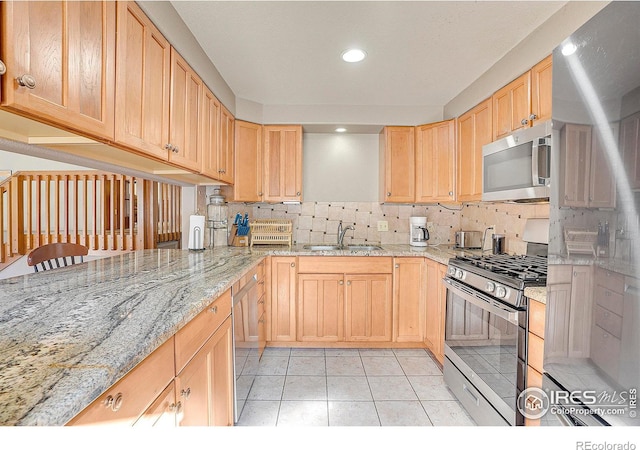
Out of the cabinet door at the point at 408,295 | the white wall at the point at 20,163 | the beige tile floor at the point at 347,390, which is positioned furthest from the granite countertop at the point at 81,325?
the cabinet door at the point at 408,295

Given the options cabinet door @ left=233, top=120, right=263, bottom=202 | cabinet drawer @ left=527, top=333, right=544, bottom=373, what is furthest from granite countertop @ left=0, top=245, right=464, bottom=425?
cabinet drawer @ left=527, top=333, right=544, bottom=373

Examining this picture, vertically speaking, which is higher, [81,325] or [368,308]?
[81,325]

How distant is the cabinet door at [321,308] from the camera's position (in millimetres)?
2621

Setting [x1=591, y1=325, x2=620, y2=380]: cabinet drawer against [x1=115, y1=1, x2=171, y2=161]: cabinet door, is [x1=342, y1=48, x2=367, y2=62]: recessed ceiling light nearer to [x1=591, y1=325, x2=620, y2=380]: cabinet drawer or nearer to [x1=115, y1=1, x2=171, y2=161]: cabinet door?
[x1=115, y1=1, x2=171, y2=161]: cabinet door

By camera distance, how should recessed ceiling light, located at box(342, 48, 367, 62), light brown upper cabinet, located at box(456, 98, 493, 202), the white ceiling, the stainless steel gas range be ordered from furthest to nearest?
light brown upper cabinet, located at box(456, 98, 493, 202) < recessed ceiling light, located at box(342, 48, 367, 62) < the white ceiling < the stainless steel gas range

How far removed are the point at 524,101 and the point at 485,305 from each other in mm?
1327

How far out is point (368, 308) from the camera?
8.67 ft

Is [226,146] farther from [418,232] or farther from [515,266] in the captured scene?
[515,266]

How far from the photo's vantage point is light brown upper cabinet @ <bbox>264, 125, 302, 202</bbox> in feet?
9.71

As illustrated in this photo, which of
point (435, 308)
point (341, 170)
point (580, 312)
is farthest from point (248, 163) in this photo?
point (580, 312)

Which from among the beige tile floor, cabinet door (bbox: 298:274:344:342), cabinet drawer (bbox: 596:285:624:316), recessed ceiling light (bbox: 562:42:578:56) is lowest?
the beige tile floor

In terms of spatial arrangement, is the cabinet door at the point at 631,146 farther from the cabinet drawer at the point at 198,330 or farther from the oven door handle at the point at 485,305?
the cabinet drawer at the point at 198,330

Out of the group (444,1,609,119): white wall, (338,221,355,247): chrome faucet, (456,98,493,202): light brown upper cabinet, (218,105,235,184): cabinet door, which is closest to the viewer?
(444,1,609,119): white wall

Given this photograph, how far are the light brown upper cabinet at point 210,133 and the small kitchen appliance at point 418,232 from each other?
77.0 inches
